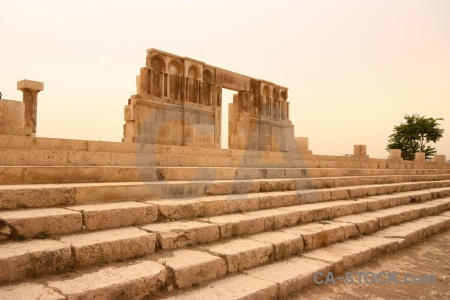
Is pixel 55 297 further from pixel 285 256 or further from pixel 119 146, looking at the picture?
pixel 119 146

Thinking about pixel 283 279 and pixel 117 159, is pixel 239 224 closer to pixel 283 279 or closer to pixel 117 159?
pixel 283 279

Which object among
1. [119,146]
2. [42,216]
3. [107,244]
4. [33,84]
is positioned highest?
[33,84]

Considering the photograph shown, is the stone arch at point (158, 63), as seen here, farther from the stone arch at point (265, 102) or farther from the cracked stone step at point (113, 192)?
the cracked stone step at point (113, 192)

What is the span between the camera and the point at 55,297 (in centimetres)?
218

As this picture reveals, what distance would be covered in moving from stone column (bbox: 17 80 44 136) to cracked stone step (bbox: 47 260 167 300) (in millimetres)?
8774

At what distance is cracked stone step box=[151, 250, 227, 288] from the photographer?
9.46ft

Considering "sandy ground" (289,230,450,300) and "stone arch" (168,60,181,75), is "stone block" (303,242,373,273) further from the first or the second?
"stone arch" (168,60,181,75)

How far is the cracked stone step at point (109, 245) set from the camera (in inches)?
110

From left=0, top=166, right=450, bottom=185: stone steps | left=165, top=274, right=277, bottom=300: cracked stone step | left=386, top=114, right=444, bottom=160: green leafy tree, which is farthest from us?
left=386, top=114, right=444, bottom=160: green leafy tree

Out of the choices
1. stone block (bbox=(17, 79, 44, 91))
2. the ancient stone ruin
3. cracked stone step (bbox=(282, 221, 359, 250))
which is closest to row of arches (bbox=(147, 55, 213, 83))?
stone block (bbox=(17, 79, 44, 91))

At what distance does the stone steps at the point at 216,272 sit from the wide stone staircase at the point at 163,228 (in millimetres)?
11

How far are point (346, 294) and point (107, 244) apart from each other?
2422 mm

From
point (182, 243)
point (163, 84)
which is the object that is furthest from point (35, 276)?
point (163, 84)

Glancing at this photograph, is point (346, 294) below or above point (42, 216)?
below
